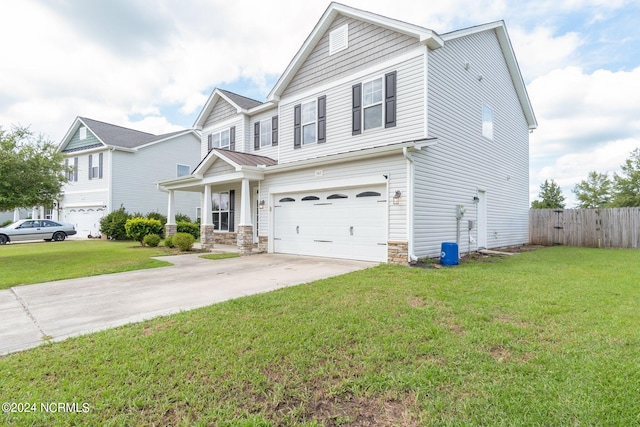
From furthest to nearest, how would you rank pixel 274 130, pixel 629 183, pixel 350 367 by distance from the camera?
pixel 629 183 < pixel 274 130 < pixel 350 367

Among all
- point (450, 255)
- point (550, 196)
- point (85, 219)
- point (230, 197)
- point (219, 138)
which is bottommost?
point (450, 255)

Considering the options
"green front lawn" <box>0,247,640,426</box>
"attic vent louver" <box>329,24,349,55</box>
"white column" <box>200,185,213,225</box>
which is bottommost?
"green front lawn" <box>0,247,640,426</box>

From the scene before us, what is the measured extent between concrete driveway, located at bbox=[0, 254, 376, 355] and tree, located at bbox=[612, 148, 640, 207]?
112 feet

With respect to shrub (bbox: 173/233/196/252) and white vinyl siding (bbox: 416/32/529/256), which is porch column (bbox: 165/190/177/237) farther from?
white vinyl siding (bbox: 416/32/529/256)

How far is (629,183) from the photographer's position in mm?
30219

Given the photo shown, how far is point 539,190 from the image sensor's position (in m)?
35.5

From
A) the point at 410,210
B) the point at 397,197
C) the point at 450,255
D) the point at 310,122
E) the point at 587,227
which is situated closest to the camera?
the point at 410,210

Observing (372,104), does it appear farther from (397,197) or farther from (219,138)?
(219,138)

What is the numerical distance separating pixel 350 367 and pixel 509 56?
1547 centimetres

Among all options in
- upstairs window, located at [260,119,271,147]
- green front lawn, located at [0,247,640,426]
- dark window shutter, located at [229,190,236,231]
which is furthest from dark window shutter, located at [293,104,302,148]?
green front lawn, located at [0,247,640,426]

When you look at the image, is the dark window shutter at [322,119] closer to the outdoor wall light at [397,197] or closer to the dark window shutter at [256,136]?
the outdoor wall light at [397,197]

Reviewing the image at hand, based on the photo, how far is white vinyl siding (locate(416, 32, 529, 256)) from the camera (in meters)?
9.59

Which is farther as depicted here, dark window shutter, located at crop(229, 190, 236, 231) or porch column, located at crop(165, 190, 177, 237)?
porch column, located at crop(165, 190, 177, 237)

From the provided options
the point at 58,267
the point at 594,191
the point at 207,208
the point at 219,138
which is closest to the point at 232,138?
the point at 219,138
